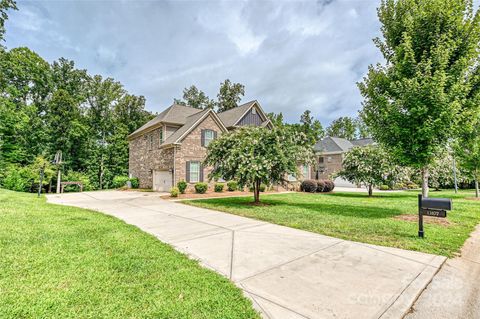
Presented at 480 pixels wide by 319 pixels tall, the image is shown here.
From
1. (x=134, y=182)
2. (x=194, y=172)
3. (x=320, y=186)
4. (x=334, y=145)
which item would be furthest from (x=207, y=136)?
(x=334, y=145)

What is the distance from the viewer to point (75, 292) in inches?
114

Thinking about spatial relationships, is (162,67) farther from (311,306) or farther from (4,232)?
(311,306)

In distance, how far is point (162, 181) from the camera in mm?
19922

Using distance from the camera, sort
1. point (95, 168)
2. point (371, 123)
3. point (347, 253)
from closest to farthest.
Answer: point (347, 253) → point (371, 123) → point (95, 168)

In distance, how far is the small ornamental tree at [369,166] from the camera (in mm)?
15727

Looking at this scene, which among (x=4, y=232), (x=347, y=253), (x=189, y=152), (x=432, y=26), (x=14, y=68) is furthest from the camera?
(x=14, y=68)

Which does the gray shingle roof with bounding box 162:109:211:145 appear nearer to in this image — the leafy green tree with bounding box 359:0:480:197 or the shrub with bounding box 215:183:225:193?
the shrub with bounding box 215:183:225:193

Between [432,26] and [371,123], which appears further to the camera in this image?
[371,123]

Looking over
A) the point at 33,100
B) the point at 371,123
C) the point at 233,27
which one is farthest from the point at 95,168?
the point at 371,123

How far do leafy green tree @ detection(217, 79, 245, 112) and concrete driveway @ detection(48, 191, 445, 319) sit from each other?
102ft

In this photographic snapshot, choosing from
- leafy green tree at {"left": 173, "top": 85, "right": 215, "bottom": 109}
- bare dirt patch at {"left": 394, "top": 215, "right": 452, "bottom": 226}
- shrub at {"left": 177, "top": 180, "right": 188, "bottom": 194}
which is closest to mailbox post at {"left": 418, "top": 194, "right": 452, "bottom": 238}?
bare dirt patch at {"left": 394, "top": 215, "right": 452, "bottom": 226}

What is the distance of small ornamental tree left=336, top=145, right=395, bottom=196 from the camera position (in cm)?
1573

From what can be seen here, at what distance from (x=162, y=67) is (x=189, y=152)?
6.82m

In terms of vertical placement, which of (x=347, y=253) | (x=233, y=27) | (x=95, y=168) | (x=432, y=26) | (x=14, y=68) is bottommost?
(x=347, y=253)
